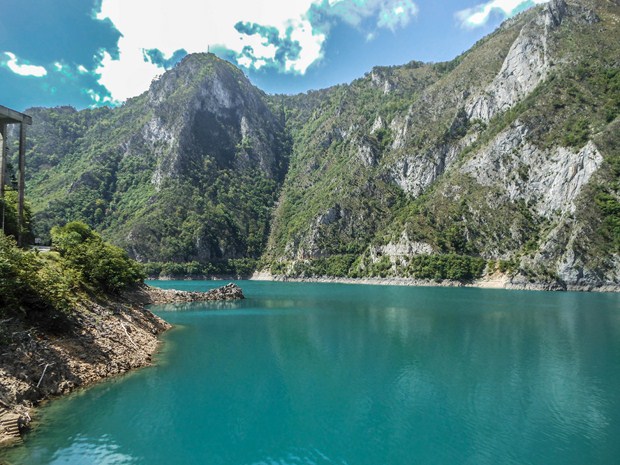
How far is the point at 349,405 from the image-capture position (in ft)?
92.9

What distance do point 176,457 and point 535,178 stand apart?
189 meters

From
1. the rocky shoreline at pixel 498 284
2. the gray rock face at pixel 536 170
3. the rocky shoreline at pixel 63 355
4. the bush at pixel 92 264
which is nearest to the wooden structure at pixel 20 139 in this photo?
the bush at pixel 92 264

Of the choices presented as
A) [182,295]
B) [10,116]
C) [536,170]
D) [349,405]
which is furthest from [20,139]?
[536,170]

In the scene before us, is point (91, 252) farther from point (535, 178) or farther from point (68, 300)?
point (535, 178)

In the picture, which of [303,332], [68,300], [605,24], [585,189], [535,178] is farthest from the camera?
[605,24]

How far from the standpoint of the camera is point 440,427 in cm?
2505

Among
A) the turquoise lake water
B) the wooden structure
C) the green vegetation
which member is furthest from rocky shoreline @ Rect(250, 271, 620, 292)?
the wooden structure

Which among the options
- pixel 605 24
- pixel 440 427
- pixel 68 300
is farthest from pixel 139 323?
pixel 605 24

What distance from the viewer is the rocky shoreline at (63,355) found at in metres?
23.1

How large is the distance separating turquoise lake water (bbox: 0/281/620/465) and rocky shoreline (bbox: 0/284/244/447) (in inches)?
46.6

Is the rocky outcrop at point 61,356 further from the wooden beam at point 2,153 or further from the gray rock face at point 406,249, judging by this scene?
the gray rock face at point 406,249

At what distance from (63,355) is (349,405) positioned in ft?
64.0

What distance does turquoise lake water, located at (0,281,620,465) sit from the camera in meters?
21.6

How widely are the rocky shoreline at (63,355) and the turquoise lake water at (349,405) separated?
1183 millimetres
